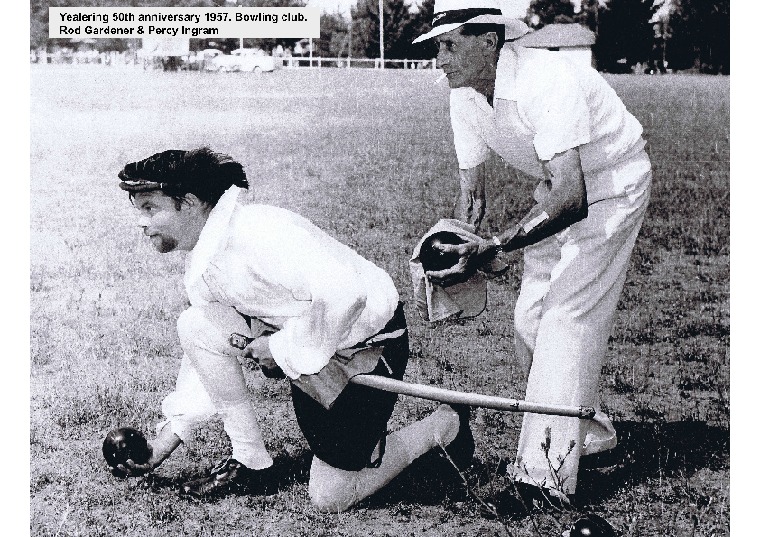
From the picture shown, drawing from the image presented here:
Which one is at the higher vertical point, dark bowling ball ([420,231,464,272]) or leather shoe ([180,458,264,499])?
dark bowling ball ([420,231,464,272])

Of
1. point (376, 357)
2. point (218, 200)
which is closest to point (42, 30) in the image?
point (218, 200)

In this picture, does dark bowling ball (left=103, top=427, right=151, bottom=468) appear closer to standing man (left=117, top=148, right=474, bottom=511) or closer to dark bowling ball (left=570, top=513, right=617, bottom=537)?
standing man (left=117, top=148, right=474, bottom=511)

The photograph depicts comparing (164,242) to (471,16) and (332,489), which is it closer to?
(332,489)

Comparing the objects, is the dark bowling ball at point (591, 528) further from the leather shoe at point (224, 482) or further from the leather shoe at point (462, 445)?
the leather shoe at point (224, 482)

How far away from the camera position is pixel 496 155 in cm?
385

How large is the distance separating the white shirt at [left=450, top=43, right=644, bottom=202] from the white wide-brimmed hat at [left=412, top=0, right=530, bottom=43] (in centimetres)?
6

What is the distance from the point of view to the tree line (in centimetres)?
406

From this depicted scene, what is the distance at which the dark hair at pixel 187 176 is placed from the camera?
347 centimetres

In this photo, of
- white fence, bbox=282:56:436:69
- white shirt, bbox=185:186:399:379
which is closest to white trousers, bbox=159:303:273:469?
white shirt, bbox=185:186:399:379
